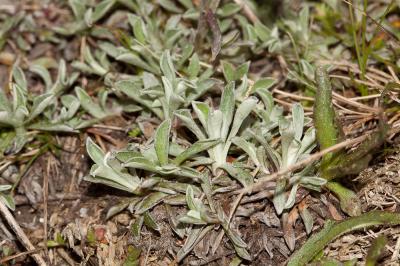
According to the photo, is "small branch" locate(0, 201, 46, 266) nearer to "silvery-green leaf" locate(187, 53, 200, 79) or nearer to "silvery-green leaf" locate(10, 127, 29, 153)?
"silvery-green leaf" locate(10, 127, 29, 153)

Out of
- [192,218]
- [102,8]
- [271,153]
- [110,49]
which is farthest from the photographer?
[102,8]

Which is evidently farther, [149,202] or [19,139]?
[19,139]

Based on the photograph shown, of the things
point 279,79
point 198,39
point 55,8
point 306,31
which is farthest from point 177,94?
point 55,8

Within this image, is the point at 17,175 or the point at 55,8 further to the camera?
the point at 55,8

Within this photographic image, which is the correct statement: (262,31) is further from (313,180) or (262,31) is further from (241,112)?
(313,180)

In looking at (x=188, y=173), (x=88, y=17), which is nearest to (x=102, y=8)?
(x=88, y=17)

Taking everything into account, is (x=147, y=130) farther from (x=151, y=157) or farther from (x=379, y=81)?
(x=379, y=81)
